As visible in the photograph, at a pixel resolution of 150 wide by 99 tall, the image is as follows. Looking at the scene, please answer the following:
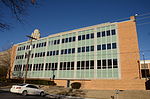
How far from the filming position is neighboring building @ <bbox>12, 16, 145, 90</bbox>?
25422 mm

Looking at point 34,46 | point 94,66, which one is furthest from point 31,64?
point 94,66

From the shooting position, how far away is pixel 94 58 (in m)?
30.0

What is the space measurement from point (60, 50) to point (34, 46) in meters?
11.9

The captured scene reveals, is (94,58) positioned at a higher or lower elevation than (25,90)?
higher

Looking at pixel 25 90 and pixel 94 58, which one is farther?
pixel 94 58

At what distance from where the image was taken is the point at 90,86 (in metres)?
26.8

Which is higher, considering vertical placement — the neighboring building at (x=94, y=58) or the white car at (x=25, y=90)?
the neighboring building at (x=94, y=58)

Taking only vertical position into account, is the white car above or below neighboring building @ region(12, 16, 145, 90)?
below

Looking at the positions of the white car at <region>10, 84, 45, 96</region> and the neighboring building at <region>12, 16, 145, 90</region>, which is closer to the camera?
the white car at <region>10, 84, 45, 96</region>

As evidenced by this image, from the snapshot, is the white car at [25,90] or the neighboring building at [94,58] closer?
the white car at [25,90]

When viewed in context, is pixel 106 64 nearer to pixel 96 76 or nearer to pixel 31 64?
pixel 96 76

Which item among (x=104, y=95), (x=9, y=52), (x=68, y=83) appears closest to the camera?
Result: (x=104, y=95)

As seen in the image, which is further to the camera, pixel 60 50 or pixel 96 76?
pixel 60 50

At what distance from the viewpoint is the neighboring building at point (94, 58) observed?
83.4 feet
